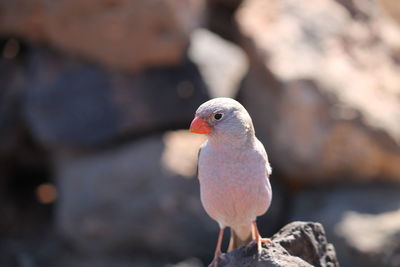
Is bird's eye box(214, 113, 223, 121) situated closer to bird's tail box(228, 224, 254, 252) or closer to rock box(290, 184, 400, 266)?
bird's tail box(228, 224, 254, 252)

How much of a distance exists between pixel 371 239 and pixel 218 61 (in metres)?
3.26

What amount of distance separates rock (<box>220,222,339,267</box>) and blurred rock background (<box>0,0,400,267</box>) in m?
2.25

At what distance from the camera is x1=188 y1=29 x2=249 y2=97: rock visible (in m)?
8.23

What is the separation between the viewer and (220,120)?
165 inches

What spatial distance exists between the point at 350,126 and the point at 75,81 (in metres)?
3.29

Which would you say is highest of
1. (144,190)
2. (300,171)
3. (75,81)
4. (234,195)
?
(234,195)

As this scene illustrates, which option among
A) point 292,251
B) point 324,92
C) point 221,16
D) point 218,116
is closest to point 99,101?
point 221,16

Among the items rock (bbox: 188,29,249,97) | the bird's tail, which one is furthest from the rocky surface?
the bird's tail

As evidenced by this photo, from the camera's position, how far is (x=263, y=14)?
807cm

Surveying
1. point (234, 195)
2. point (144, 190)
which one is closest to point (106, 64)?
point (144, 190)

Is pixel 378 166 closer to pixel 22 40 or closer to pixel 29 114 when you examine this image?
pixel 29 114

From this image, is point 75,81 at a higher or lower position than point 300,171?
higher

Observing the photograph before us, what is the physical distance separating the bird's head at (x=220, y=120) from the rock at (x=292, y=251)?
776 millimetres

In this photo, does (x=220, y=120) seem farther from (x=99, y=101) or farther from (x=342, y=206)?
(x=99, y=101)
